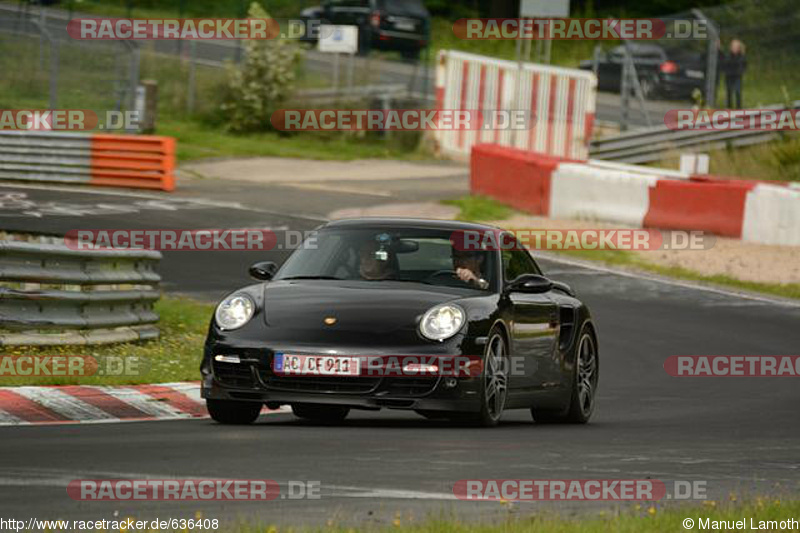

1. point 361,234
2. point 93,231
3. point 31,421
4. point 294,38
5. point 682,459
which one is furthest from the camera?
point 294,38

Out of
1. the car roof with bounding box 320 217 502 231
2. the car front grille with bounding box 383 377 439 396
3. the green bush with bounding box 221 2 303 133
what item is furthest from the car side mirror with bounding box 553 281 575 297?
Result: the green bush with bounding box 221 2 303 133

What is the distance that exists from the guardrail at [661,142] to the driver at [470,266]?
19.0 m

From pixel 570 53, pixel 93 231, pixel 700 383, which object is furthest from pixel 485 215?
pixel 570 53

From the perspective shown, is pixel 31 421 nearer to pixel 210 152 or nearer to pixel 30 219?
pixel 30 219

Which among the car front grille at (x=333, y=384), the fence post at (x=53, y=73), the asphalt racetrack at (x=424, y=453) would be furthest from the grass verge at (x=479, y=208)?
the car front grille at (x=333, y=384)

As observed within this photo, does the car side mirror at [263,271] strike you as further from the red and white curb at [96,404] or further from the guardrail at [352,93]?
the guardrail at [352,93]

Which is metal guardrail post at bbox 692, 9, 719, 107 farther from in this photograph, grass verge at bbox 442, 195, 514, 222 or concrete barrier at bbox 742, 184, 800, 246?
concrete barrier at bbox 742, 184, 800, 246

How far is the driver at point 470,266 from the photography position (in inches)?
464

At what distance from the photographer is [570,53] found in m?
52.8

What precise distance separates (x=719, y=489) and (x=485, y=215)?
18512 millimetres

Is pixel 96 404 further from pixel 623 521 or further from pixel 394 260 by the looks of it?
pixel 623 521

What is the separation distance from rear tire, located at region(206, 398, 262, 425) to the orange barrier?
1806 centimetres

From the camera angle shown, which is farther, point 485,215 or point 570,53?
point 570,53

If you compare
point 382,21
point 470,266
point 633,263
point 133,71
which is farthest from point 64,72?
point 470,266
